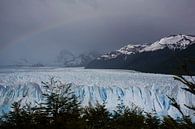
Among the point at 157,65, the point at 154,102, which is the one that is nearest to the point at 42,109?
the point at 154,102

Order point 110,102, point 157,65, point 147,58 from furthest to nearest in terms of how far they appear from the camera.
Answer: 1. point 147,58
2. point 157,65
3. point 110,102

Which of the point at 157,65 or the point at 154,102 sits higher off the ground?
the point at 157,65

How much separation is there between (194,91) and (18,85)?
2619 inches

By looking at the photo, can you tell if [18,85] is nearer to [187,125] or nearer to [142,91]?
[142,91]

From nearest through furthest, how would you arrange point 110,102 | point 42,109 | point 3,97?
1. point 42,109
2. point 3,97
3. point 110,102

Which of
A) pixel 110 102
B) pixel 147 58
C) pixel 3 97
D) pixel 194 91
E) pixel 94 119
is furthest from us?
pixel 147 58

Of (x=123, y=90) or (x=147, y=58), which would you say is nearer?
(x=123, y=90)

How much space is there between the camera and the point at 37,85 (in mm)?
68938

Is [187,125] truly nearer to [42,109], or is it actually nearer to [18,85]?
[42,109]

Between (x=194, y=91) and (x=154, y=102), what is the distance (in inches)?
2773

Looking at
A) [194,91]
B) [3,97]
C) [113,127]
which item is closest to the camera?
[194,91]

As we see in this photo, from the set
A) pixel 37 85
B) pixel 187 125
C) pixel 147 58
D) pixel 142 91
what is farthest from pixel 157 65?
pixel 187 125

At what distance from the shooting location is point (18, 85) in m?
68.1

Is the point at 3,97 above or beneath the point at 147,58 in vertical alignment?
beneath
